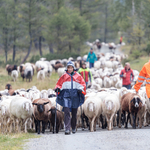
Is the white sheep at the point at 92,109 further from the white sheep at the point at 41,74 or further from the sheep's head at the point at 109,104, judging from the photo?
the white sheep at the point at 41,74

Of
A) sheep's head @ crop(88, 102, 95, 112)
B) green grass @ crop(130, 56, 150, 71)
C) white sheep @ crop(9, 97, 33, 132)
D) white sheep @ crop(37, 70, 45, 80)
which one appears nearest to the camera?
sheep's head @ crop(88, 102, 95, 112)

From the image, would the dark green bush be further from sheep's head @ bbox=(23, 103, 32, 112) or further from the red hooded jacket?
sheep's head @ bbox=(23, 103, 32, 112)

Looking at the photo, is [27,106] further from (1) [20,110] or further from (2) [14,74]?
(2) [14,74]

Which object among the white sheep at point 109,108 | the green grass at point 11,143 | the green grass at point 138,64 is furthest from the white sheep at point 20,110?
the green grass at point 138,64

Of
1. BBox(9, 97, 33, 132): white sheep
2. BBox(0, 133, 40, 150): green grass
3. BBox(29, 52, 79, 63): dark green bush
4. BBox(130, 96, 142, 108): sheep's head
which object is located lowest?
BBox(0, 133, 40, 150): green grass

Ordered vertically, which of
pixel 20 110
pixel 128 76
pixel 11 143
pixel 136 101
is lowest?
pixel 11 143

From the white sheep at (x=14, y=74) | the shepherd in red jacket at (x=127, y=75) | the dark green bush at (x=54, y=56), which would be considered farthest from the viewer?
the dark green bush at (x=54, y=56)

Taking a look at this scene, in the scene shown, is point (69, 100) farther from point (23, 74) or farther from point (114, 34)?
point (114, 34)

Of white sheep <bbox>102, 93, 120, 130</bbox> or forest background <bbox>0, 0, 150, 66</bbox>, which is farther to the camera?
forest background <bbox>0, 0, 150, 66</bbox>

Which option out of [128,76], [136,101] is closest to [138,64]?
[128,76]

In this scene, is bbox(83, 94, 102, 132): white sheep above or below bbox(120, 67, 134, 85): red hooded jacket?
below

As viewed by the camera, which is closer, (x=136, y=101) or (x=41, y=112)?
(x=136, y=101)

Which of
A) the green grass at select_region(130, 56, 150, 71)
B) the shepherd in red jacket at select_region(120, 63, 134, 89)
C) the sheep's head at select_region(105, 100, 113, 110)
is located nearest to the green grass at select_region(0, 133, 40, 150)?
the sheep's head at select_region(105, 100, 113, 110)

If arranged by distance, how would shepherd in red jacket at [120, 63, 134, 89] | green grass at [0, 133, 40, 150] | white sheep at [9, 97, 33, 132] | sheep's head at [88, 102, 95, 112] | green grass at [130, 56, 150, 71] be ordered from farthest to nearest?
green grass at [130, 56, 150, 71] → shepherd in red jacket at [120, 63, 134, 89] → white sheep at [9, 97, 33, 132] → sheep's head at [88, 102, 95, 112] → green grass at [0, 133, 40, 150]
